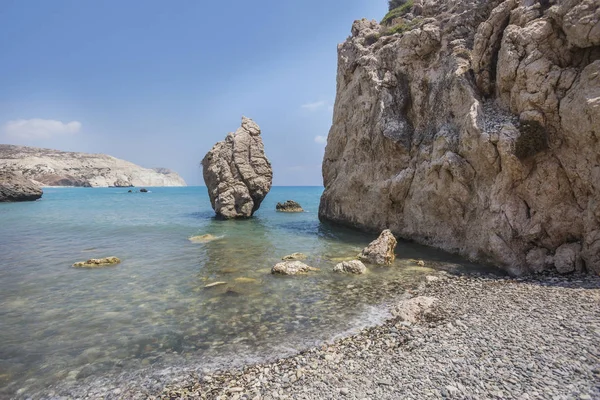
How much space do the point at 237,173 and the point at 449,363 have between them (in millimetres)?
36436

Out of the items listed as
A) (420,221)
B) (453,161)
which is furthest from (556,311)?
(420,221)

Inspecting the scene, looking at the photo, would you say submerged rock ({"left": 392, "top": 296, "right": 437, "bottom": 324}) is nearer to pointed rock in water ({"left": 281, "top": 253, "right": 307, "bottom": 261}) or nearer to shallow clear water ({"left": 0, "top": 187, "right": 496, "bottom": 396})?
shallow clear water ({"left": 0, "top": 187, "right": 496, "bottom": 396})

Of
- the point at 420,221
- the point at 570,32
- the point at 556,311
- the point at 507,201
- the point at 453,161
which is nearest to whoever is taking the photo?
the point at 556,311

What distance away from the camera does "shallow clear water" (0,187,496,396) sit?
9171mm

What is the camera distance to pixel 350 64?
34.9 meters

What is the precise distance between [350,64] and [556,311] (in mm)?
30762

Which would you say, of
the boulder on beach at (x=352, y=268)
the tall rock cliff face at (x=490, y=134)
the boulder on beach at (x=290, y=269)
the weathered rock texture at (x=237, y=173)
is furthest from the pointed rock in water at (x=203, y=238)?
the boulder on beach at (x=352, y=268)

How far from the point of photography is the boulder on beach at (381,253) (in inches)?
744

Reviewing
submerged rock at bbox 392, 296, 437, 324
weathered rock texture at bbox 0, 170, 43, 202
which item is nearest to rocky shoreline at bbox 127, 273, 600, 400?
submerged rock at bbox 392, 296, 437, 324

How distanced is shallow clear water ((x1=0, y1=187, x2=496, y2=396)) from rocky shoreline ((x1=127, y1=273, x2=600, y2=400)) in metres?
1.18

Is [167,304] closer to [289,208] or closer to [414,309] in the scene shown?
[414,309]

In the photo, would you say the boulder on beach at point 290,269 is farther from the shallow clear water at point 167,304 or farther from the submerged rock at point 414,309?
the submerged rock at point 414,309

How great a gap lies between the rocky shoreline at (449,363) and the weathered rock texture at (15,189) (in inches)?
3301

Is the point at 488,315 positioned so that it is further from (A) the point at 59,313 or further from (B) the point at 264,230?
(B) the point at 264,230
